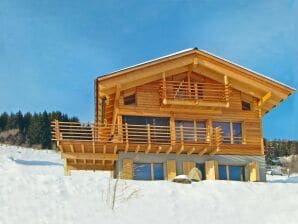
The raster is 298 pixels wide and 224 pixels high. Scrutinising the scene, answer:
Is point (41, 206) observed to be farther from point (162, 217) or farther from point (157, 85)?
point (157, 85)

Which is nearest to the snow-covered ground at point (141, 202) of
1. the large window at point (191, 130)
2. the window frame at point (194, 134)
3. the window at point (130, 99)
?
the window frame at point (194, 134)

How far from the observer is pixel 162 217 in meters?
15.5

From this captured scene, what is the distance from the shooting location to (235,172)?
26.1 m

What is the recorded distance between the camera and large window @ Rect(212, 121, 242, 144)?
87.2 ft

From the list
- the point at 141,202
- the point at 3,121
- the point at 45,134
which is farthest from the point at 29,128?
the point at 141,202

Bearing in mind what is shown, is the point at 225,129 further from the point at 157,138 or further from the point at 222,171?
the point at 157,138

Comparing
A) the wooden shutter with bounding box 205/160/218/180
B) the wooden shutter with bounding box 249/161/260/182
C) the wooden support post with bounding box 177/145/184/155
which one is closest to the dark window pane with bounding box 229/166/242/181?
the wooden shutter with bounding box 249/161/260/182

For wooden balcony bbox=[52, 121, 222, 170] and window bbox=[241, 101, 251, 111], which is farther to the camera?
window bbox=[241, 101, 251, 111]

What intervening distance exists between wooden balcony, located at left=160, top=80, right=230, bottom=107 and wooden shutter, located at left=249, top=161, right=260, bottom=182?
10.2 feet

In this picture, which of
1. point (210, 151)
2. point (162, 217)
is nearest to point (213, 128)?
point (210, 151)

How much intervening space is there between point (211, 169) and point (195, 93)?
384 cm

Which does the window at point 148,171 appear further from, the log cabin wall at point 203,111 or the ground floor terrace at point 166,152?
the log cabin wall at point 203,111

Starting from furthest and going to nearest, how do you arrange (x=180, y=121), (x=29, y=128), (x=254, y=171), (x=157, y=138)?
(x=29, y=128)
(x=180, y=121)
(x=254, y=171)
(x=157, y=138)

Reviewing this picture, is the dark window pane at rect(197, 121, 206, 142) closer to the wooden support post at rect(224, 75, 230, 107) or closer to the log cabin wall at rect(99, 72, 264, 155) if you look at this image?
the log cabin wall at rect(99, 72, 264, 155)
